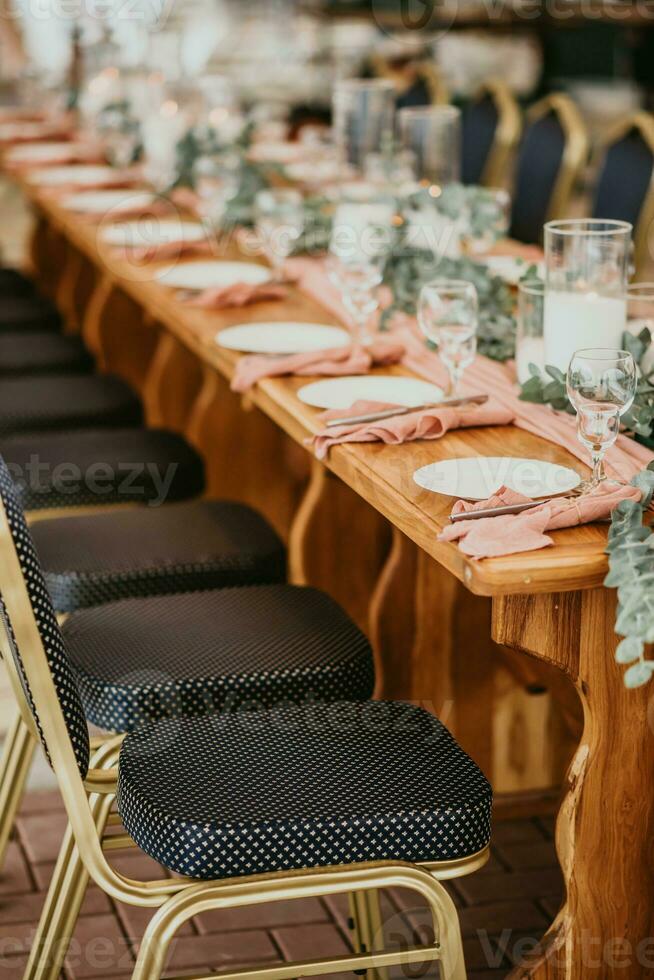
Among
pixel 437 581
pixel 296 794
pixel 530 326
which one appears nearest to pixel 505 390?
pixel 530 326

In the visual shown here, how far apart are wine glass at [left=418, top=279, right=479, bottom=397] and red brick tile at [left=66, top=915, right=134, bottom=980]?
3.27 feet

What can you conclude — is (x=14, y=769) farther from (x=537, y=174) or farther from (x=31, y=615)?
(x=537, y=174)

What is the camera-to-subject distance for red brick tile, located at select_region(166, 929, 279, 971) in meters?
2.20

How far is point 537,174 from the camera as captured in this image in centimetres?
450

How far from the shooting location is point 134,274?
3273mm

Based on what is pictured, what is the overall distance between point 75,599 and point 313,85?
689 cm

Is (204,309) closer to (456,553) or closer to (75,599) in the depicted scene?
(75,599)

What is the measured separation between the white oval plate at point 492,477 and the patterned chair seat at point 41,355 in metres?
2.18

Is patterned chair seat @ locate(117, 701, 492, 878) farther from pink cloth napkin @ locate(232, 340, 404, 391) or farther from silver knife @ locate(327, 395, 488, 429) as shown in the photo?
pink cloth napkin @ locate(232, 340, 404, 391)

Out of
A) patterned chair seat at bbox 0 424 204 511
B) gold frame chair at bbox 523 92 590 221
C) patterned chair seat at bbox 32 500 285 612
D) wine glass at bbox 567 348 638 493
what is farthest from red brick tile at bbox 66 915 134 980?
gold frame chair at bbox 523 92 590 221

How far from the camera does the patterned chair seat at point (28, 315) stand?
439cm

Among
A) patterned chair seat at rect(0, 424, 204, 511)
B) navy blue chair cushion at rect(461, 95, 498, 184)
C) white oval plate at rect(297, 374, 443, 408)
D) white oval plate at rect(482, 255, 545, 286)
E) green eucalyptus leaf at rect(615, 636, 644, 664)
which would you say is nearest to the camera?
green eucalyptus leaf at rect(615, 636, 644, 664)

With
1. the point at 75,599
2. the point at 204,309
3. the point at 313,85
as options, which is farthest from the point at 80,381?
the point at 313,85

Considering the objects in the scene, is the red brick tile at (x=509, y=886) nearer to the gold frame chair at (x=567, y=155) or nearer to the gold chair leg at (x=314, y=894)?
the gold chair leg at (x=314, y=894)
